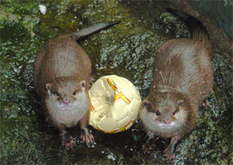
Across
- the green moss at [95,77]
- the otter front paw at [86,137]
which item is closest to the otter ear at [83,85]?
the otter front paw at [86,137]

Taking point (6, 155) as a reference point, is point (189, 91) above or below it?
above

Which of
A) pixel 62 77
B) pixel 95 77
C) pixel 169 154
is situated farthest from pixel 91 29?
pixel 169 154

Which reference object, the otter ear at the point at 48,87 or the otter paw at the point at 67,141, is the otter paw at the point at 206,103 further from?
the otter ear at the point at 48,87

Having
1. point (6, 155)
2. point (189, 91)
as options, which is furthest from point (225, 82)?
point (6, 155)

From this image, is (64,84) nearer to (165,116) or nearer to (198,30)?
(165,116)

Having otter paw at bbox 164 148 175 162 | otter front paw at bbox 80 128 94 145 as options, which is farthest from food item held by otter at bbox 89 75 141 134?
otter paw at bbox 164 148 175 162

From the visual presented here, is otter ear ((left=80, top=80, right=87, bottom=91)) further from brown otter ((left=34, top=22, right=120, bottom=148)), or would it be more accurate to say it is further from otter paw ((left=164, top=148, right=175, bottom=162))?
otter paw ((left=164, top=148, right=175, bottom=162))

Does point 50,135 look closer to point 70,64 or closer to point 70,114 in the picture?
point 70,114
